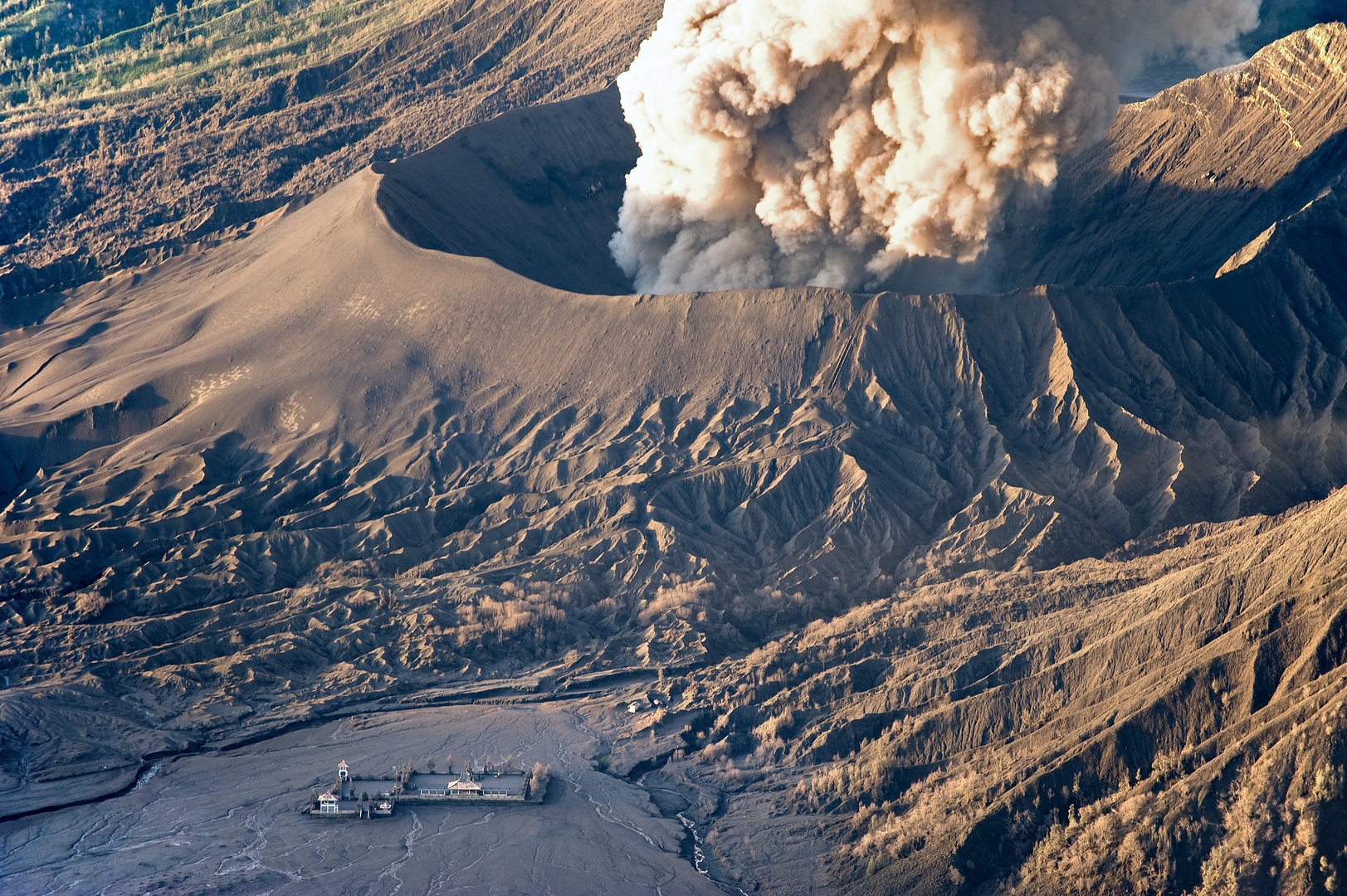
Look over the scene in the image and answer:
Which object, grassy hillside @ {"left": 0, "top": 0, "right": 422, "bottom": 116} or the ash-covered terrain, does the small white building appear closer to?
the ash-covered terrain

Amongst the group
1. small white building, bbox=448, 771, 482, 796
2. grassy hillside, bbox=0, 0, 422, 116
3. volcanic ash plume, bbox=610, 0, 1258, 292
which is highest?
grassy hillside, bbox=0, 0, 422, 116

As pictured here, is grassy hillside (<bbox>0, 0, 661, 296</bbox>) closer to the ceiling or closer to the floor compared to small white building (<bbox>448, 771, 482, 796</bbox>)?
closer to the ceiling

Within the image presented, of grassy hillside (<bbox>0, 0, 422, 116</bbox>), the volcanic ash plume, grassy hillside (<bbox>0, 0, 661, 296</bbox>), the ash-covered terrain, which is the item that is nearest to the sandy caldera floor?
the ash-covered terrain

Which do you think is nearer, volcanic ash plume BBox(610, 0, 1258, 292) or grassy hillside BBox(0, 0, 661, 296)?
volcanic ash plume BBox(610, 0, 1258, 292)

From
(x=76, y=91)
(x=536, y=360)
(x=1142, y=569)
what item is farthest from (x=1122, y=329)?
(x=76, y=91)

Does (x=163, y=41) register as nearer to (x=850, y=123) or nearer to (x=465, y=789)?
(x=850, y=123)

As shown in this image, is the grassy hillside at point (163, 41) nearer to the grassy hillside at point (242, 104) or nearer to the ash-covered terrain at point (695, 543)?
the grassy hillside at point (242, 104)

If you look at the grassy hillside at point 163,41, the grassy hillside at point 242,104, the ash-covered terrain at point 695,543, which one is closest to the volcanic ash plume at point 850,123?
the ash-covered terrain at point 695,543

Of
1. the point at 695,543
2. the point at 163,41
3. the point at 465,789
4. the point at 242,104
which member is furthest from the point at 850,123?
the point at 163,41

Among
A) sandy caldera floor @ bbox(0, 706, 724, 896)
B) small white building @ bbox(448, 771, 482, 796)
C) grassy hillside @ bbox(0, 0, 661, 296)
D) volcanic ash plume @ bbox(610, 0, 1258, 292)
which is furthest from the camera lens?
grassy hillside @ bbox(0, 0, 661, 296)
